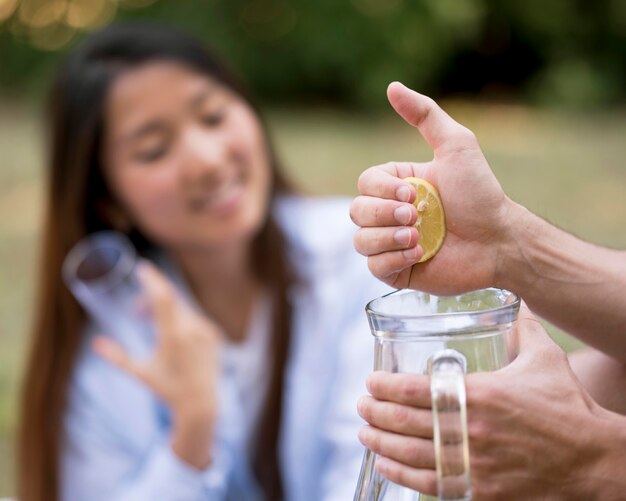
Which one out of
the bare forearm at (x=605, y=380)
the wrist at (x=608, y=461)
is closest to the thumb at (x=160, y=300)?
the bare forearm at (x=605, y=380)

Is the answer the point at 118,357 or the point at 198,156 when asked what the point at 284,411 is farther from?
the point at 198,156

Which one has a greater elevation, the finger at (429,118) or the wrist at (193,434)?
the finger at (429,118)

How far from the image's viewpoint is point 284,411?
6.48 feet

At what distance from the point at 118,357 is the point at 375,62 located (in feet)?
24.6

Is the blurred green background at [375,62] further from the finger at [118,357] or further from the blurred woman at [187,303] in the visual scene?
the finger at [118,357]

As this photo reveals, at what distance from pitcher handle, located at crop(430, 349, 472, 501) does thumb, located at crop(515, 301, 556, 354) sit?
6.4 inches

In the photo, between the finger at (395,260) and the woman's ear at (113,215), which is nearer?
the finger at (395,260)

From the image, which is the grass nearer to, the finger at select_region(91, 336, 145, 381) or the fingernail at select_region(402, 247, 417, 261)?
the finger at select_region(91, 336, 145, 381)

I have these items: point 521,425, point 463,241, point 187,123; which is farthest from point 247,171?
point 521,425

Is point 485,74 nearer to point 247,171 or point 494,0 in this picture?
point 494,0

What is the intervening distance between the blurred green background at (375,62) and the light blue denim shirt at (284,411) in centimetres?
483

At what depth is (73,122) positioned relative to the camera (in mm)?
2119

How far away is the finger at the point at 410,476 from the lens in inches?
31.1

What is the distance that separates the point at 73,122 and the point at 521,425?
1.53 m
